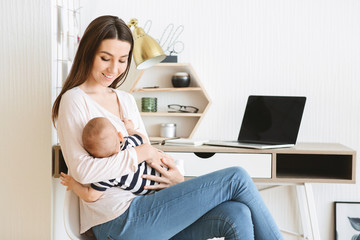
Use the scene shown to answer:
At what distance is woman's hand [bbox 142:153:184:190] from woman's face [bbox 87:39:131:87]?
0.37 meters

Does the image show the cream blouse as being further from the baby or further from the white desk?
the white desk

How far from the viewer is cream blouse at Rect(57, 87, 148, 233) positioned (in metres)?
1.40

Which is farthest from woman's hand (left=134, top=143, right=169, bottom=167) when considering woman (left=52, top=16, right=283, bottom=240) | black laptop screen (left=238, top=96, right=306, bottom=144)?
black laptop screen (left=238, top=96, right=306, bottom=144)

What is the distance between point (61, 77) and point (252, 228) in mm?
1384

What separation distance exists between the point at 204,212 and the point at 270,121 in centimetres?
106

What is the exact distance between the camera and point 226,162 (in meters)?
2.20

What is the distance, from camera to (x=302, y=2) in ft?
8.41

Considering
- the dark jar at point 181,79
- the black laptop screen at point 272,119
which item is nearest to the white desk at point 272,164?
the black laptop screen at point 272,119

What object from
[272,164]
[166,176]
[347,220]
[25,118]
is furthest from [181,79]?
[347,220]

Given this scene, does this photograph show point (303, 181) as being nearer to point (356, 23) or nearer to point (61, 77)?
point (356, 23)

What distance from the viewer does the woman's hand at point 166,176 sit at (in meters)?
1.55

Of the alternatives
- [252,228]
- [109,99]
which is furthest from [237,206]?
[109,99]

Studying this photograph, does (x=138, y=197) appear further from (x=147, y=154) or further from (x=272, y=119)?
(x=272, y=119)

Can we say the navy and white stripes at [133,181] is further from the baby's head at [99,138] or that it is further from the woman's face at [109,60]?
the woman's face at [109,60]
